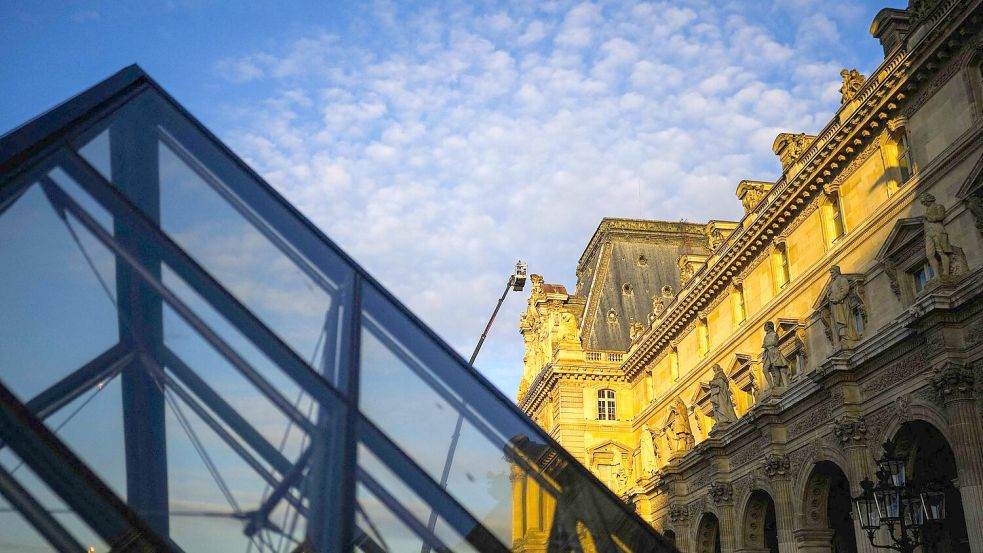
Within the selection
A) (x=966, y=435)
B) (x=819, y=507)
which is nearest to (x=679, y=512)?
(x=819, y=507)

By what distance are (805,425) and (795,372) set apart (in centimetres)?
337

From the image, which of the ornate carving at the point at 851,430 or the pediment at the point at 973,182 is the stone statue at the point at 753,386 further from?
the pediment at the point at 973,182

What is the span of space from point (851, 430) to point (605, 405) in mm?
23672

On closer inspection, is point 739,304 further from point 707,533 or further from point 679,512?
point 707,533

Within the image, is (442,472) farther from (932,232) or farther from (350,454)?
(932,232)

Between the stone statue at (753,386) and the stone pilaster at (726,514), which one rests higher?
the stone statue at (753,386)

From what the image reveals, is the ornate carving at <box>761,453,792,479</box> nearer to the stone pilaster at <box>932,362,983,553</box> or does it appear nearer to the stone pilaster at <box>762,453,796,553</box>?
the stone pilaster at <box>762,453,796,553</box>

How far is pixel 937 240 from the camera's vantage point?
17891 mm

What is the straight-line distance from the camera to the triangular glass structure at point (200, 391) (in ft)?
9.48

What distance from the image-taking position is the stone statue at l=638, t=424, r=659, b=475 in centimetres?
3581

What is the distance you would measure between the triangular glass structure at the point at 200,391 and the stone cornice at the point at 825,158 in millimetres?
18450

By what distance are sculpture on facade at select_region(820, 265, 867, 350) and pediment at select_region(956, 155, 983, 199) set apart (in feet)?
12.7

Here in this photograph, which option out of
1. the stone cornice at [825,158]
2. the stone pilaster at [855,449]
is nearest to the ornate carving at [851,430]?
the stone pilaster at [855,449]

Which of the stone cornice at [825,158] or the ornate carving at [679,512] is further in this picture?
the ornate carving at [679,512]
